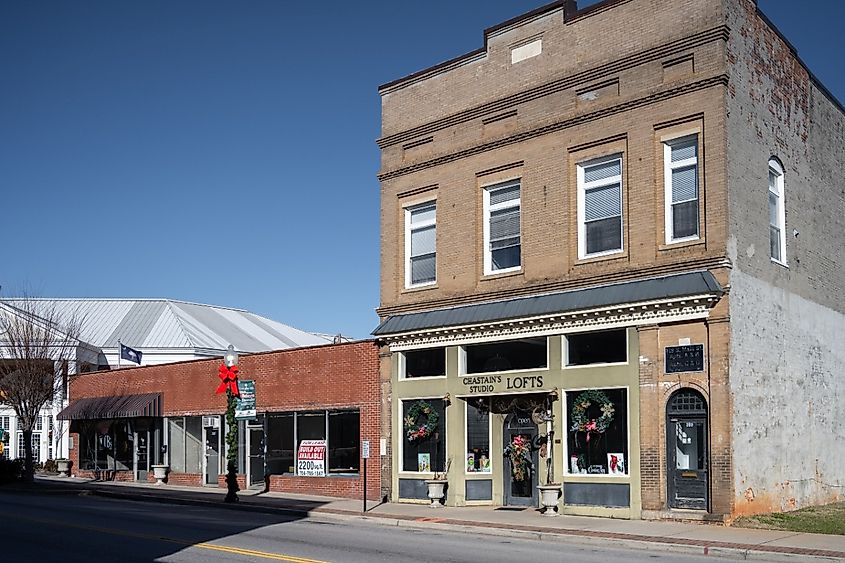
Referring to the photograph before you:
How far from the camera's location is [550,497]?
23.6 meters

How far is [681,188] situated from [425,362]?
28.8 ft

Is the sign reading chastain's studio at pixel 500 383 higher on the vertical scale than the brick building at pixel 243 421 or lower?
higher

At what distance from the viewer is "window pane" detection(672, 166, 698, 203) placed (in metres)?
22.6

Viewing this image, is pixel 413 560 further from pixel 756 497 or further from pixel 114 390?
pixel 114 390

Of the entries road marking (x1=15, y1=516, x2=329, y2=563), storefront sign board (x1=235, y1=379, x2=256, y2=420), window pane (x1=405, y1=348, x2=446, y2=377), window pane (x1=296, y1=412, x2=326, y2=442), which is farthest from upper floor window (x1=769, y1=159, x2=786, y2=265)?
storefront sign board (x1=235, y1=379, x2=256, y2=420)

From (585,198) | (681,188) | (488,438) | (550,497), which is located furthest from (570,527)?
(585,198)

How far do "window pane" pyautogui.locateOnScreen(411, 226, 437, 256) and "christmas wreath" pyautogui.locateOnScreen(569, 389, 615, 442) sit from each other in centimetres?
698

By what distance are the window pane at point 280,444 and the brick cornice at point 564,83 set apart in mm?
9615

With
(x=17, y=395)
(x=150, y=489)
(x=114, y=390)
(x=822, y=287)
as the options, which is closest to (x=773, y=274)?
(x=822, y=287)

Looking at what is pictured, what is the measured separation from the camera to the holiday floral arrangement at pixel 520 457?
2512 cm

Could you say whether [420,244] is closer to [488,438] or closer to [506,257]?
[506,257]

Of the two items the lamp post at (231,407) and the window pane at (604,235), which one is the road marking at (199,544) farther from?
the window pane at (604,235)

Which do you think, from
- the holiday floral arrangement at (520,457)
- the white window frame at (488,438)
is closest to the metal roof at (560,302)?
the white window frame at (488,438)

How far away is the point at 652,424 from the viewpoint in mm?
22125
